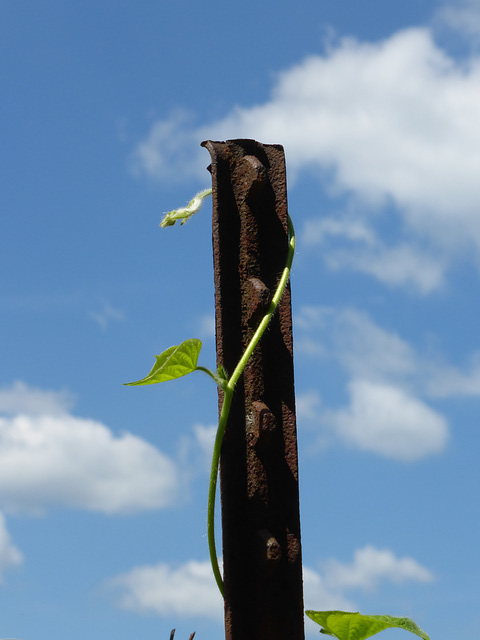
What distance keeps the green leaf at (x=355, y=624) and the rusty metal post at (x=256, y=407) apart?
0.34ft

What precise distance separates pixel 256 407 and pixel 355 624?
1.20 feet

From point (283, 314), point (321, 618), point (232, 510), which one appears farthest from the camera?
point (283, 314)

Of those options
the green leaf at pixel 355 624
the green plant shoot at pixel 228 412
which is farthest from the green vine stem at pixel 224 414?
the green leaf at pixel 355 624

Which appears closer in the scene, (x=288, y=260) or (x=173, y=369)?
(x=173, y=369)

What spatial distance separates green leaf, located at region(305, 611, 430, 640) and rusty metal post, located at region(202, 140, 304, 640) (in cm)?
10

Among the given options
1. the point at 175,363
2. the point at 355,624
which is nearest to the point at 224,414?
the point at 175,363

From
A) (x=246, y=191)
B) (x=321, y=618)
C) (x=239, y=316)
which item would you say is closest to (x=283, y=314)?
(x=239, y=316)

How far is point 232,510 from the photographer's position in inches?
47.7

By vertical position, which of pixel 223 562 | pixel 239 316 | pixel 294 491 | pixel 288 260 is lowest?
pixel 223 562

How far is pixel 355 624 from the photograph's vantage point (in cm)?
110

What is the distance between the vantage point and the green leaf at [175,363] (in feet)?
3.76

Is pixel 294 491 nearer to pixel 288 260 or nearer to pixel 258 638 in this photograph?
pixel 258 638

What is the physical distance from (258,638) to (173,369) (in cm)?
45

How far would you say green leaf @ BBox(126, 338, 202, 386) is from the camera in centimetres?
115
